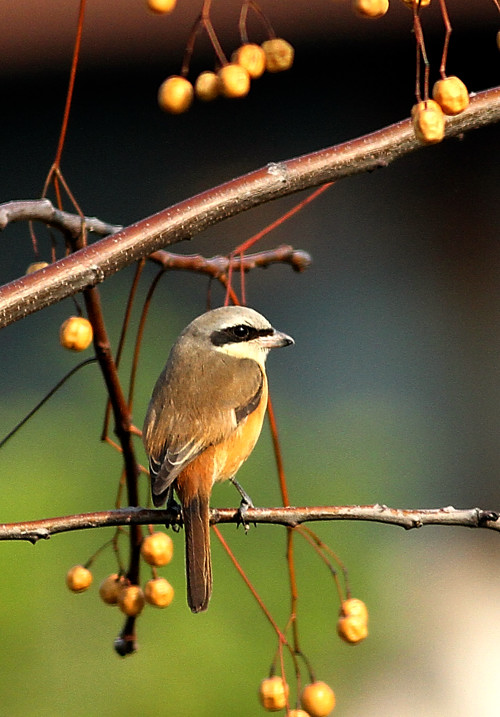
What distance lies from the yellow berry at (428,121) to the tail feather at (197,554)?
1420 millimetres

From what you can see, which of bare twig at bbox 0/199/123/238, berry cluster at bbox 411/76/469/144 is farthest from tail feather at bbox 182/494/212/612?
berry cluster at bbox 411/76/469/144

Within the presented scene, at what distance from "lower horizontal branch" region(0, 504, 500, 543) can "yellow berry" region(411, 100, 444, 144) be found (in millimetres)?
796

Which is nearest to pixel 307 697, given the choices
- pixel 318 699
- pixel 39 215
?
pixel 318 699

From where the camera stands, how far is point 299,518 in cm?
250

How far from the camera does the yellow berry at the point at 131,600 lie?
2738mm

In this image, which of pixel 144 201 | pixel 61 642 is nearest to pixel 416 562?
pixel 61 642

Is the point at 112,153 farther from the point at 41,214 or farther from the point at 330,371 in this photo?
the point at 41,214

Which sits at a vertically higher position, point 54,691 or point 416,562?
point 416,562

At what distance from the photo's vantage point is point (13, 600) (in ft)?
17.9

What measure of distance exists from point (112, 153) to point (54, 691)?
5815mm

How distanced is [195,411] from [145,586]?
31.0 inches

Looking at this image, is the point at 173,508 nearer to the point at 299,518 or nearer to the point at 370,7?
the point at 299,518

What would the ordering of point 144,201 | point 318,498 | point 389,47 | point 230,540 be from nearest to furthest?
1. point 230,540
2. point 318,498
3. point 389,47
4. point 144,201

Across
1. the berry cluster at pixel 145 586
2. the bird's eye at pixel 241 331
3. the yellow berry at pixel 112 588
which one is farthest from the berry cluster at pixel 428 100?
the bird's eye at pixel 241 331
